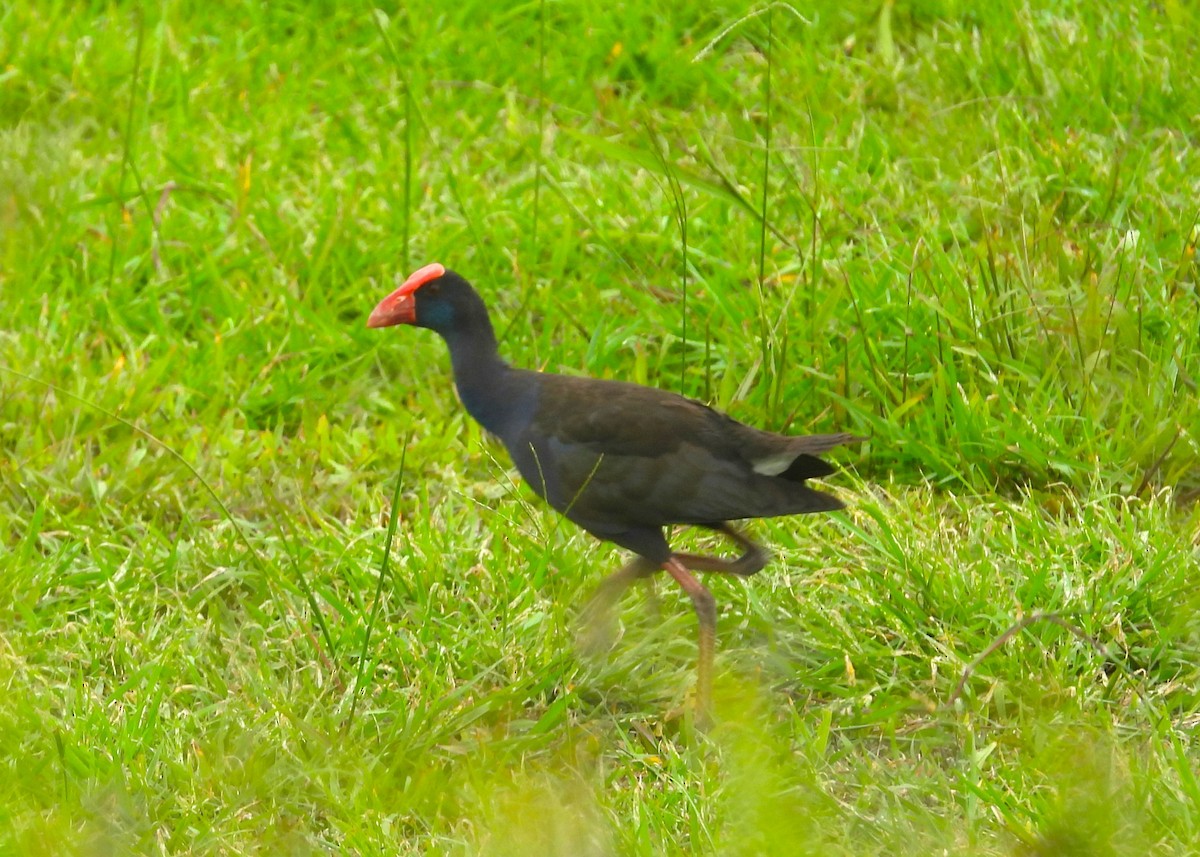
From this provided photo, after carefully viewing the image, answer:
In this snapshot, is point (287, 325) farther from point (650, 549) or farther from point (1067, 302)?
point (1067, 302)

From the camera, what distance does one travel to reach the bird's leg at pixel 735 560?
3410 millimetres

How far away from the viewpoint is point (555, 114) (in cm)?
566

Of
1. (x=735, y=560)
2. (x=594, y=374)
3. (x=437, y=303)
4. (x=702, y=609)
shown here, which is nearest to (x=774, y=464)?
(x=735, y=560)

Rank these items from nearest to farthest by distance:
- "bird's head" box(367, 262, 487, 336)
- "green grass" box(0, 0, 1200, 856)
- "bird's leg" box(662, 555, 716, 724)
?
"green grass" box(0, 0, 1200, 856)
"bird's leg" box(662, 555, 716, 724)
"bird's head" box(367, 262, 487, 336)

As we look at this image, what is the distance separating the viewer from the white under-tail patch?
338cm

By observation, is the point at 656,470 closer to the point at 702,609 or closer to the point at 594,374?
the point at 702,609

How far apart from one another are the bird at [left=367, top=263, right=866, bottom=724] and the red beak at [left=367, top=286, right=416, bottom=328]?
0.37 metres

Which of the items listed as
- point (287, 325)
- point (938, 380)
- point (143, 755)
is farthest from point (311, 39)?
point (143, 755)

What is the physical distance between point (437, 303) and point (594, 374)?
33.1 inches

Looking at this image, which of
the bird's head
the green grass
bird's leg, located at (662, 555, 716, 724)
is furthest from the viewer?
the bird's head

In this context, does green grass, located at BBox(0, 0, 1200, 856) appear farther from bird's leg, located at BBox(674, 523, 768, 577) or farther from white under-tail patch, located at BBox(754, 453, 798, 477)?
white under-tail patch, located at BBox(754, 453, 798, 477)

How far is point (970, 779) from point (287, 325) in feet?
8.72

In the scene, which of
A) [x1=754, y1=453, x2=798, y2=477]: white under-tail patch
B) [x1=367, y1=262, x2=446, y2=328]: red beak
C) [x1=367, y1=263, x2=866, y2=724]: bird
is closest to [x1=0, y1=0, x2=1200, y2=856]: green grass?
[x1=367, y1=263, x2=866, y2=724]: bird

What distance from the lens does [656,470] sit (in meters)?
3.40
